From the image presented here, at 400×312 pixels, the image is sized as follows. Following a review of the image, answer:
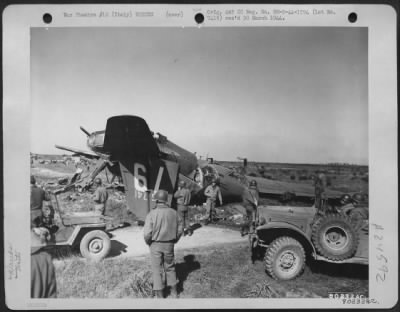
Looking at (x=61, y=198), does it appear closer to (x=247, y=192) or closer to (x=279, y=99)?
(x=247, y=192)

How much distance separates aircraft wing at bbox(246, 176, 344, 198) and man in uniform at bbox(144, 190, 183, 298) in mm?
960

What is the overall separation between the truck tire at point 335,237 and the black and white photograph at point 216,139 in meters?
0.01

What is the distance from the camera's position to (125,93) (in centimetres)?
326

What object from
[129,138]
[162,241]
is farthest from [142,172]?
[162,241]

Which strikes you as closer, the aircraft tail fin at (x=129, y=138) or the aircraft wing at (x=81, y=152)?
the aircraft tail fin at (x=129, y=138)

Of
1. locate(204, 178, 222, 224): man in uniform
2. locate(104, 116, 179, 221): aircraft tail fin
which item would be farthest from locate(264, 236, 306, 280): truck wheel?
locate(104, 116, 179, 221): aircraft tail fin

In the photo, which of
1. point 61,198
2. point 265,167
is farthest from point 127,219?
point 265,167

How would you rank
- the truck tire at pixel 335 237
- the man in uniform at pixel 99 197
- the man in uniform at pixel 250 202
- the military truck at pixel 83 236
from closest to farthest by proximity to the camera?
the truck tire at pixel 335 237
the military truck at pixel 83 236
the man in uniform at pixel 250 202
the man in uniform at pixel 99 197

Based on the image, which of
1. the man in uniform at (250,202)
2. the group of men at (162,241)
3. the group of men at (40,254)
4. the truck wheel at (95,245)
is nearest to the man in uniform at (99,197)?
the truck wheel at (95,245)

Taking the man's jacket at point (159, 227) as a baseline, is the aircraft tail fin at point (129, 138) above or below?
above

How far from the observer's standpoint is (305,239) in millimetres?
3209

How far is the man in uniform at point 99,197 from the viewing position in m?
3.73

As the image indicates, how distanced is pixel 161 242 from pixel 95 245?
71 cm

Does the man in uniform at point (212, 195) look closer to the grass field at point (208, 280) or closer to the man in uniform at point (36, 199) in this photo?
the grass field at point (208, 280)
